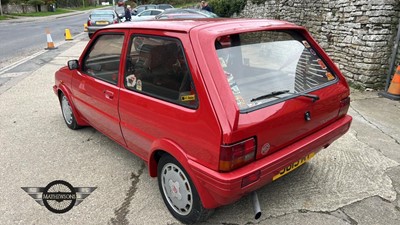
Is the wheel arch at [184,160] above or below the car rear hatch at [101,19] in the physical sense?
below

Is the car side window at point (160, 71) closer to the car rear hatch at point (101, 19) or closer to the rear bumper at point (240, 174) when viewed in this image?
the rear bumper at point (240, 174)

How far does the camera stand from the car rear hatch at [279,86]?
7.00 feet

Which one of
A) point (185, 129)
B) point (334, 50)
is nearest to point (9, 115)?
point (185, 129)

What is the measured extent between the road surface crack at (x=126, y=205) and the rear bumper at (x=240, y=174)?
0.86m

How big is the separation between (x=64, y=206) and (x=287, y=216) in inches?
81.9

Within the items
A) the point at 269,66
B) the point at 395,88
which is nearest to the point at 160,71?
the point at 269,66

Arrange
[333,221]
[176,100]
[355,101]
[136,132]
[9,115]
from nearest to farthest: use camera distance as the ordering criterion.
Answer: [176,100] → [333,221] → [136,132] → [9,115] → [355,101]

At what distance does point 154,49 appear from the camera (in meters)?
2.57

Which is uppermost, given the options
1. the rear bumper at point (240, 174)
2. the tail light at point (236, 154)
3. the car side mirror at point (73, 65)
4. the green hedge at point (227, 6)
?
the green hedge at point (227, 6)

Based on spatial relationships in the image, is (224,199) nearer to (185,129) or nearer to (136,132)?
(185,129)

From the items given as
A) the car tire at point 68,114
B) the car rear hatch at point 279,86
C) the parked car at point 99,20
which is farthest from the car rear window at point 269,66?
the parked car at point 99,20

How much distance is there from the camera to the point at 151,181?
315 centimetres

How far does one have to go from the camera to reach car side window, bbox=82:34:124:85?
3010 mm

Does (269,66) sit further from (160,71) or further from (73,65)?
(73,65)
